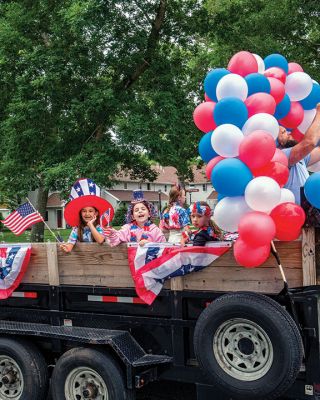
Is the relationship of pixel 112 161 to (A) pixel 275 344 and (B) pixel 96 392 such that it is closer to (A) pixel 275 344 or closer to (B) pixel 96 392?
(B) pixel 96 392

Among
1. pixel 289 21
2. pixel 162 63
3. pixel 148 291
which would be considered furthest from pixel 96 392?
pixel 289 21

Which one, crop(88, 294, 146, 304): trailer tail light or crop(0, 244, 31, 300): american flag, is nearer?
crop(88, 294, 146, 304): trailer tail light

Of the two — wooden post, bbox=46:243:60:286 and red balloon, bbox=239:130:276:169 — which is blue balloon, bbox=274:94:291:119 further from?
wooden post, bbox=46:243:60:286

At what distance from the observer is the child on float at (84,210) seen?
494cm

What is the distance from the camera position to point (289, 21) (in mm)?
15484

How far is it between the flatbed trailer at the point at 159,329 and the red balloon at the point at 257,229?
0.84 ft

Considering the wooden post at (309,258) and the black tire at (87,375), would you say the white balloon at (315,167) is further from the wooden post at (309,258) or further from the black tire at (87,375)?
the black tire at (87,375)

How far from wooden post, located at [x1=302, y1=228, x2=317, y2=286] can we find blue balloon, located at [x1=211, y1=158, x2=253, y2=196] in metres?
0.51

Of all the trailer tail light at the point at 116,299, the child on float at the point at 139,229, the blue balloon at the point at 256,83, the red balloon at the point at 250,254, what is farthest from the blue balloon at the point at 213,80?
the trailer tail light at the point at 116,299

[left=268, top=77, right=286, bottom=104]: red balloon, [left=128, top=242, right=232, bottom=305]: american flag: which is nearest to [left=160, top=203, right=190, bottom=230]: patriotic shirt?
[left=128, top=242, right=232, bottom=305]: american flag

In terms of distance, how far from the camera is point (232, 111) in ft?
Result: 11.8

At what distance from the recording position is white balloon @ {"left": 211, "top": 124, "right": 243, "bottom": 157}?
3.49 metres

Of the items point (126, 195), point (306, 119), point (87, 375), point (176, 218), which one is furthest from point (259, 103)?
point (126, 195)

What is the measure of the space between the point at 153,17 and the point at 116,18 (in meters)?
1.71
